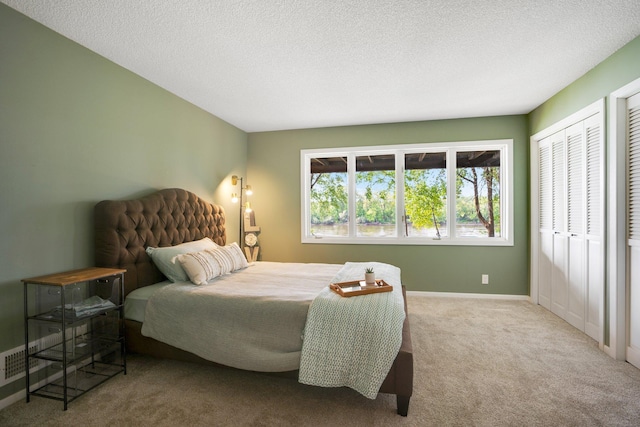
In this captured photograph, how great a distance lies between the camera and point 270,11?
2.03 metres

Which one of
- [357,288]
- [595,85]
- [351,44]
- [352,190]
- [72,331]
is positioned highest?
[351,44]

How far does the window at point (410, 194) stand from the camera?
14.5 ft

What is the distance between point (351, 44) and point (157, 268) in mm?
2587

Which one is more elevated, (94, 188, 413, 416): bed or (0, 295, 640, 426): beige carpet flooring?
(94, 188, 413, 416): bed

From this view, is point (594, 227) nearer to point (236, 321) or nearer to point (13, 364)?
point (236, 321)

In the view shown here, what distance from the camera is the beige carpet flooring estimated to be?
73.0 inches

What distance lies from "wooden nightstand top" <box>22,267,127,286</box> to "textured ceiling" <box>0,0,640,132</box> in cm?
173

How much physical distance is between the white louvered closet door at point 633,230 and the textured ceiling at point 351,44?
0.62 meters

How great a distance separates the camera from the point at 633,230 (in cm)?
250

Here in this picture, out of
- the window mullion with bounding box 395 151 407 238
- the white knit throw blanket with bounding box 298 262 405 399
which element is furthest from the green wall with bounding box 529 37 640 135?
the white knit throw blanket with bounding box 298 262 405 399

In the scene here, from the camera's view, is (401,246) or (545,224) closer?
(545,224)

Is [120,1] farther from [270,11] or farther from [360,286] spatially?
[360,286]

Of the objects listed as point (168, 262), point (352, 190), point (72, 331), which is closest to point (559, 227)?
point (352, 190)

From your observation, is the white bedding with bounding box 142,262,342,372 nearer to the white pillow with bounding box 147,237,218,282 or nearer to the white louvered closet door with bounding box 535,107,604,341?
the white pillow with bounding box 147,237,218,282
